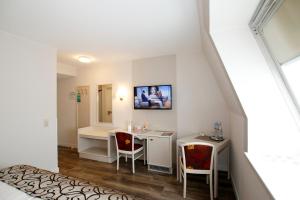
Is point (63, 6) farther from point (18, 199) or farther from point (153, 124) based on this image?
point (153, 124)

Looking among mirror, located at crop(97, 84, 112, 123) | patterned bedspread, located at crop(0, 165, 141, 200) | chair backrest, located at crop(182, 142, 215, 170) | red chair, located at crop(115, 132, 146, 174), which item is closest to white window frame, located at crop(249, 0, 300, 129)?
chair backrest, located at crop(182, 142, 215, 170)

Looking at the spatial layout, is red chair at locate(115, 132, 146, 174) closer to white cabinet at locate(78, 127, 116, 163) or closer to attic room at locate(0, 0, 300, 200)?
attic room at locate(0, 0, 300, 200)

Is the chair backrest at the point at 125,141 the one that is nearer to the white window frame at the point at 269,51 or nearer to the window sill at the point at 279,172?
the window sill at the point at 279,172

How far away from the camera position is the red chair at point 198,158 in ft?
7.04

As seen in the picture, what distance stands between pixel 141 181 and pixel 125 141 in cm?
78

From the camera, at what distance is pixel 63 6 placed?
1.66m

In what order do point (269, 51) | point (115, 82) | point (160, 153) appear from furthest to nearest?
1. point (115, 82)
2. point (160, 153)
3. point (269, 51)

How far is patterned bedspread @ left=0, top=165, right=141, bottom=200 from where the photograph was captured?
1.23m

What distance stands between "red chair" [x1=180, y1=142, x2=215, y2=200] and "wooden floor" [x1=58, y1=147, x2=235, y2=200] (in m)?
0.28

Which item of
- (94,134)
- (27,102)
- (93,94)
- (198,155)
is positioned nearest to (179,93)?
(198,155)

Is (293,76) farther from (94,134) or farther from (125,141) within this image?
(94,134)

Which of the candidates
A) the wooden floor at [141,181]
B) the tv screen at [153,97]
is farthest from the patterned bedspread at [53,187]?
the tv screen at [153,97]

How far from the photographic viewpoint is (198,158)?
219 centimetres

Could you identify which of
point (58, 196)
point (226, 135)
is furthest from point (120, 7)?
point (226, 135)
